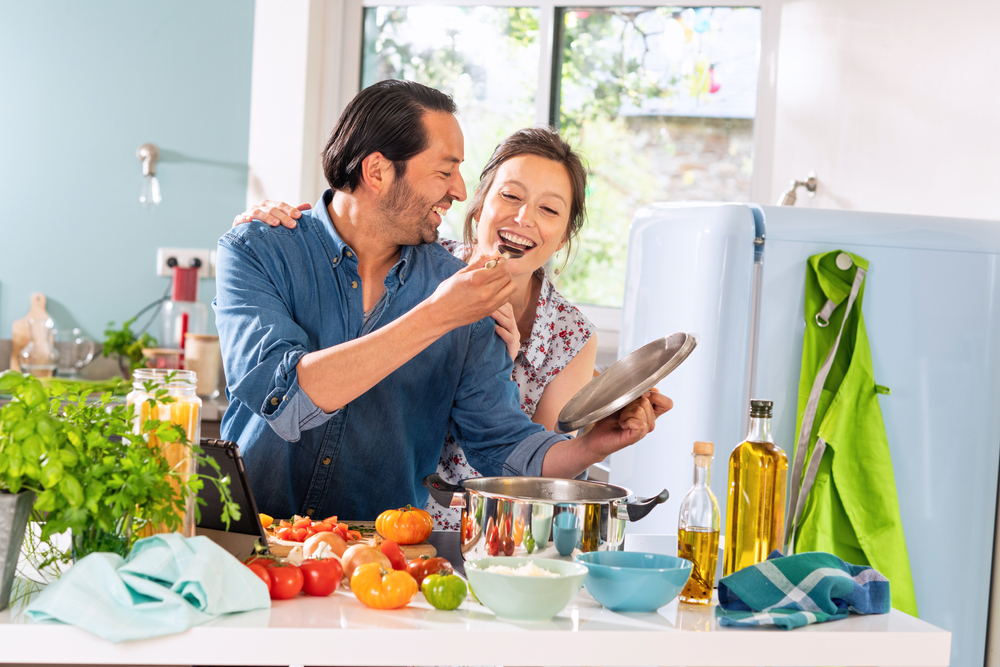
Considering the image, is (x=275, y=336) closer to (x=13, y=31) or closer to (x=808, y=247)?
(x=808, y=247)

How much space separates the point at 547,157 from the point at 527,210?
14cm

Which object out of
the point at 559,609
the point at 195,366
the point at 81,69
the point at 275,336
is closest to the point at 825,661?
the point at 559,609

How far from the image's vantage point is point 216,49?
329 cm

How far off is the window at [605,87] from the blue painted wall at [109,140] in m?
0.59

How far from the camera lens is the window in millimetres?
3178

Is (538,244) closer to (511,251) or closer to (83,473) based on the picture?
(511,251)

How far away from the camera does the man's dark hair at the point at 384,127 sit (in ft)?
5.23

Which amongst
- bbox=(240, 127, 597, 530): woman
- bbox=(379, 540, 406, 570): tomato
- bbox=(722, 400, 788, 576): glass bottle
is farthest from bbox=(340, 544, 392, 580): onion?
bbox=(240, 127, 597, 530): woman

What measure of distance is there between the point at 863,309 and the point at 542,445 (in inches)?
26.5

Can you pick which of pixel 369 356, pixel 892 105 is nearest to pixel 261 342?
pixel 369 356

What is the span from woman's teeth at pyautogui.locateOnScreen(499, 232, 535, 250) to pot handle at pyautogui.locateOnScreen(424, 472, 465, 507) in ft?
2.77

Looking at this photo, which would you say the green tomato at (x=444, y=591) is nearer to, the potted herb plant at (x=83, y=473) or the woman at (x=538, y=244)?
the potted herb plant at (x=83, y=473)

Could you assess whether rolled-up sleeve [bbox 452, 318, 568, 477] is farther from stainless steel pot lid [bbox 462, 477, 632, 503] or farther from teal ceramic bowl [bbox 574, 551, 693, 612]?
teal ceramic bowl [bbox 574, 551, 693, 612]

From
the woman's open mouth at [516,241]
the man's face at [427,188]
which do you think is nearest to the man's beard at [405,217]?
the man's face at [427,188]
